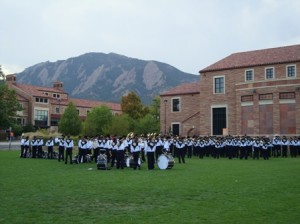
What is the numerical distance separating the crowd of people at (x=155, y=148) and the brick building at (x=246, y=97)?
27.3ft

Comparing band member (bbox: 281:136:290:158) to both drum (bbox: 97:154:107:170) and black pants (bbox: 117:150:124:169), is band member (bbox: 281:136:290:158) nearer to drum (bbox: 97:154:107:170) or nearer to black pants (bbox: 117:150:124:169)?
black pants (bbox: 117:150:124:169)

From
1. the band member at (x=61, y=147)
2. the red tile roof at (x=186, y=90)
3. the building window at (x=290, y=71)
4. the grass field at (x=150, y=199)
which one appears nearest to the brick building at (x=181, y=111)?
the red tile roof at (x=186, y=90)

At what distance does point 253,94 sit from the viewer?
45.6 meters

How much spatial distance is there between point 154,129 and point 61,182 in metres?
59.7

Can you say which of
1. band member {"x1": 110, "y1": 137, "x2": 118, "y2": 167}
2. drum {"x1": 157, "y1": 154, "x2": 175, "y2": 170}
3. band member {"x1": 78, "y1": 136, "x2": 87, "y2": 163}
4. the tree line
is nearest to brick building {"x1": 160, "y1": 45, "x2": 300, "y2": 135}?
the tree line

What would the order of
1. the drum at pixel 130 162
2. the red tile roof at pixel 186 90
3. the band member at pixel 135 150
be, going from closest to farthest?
the band member at pixel 135 150
the drum at pixel 130 162
the red tile roof at pixel 186 90

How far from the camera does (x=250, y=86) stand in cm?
4591

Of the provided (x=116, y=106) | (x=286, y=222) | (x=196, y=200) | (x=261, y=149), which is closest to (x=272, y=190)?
(x=196, y=200)

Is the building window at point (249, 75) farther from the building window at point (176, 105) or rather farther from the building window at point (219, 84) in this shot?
the building window at point (176, 105)

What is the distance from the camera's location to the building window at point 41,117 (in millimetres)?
87688

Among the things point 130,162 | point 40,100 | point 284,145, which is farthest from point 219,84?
point 40,100

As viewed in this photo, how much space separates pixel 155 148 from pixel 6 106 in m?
47.6

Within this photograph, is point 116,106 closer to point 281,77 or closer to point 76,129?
point 76,129

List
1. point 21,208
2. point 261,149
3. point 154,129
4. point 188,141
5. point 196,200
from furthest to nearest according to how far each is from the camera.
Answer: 1. point 154,129
2. point 188,141
3. point 261,149
4. point 196,200
5. point 21,208
